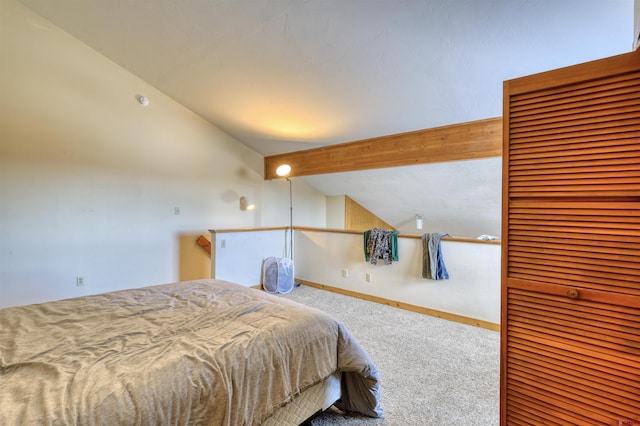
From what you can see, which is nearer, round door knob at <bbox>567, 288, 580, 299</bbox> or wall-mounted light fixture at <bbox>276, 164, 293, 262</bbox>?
round door knob at <bbox>567, 288, 580, 299</bbox>

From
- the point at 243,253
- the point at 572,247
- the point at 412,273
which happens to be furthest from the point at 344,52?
the point at 243,253

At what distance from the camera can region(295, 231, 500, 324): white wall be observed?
3.03 meters

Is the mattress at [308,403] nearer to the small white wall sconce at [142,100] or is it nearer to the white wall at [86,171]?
the white wall at [86,171]

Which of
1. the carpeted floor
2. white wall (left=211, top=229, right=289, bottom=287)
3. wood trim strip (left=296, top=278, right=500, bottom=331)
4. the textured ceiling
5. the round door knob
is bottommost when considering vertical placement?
the carpeted floor

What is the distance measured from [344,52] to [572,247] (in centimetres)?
207

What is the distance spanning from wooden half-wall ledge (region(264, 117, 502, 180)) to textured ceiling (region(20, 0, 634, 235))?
10 cm

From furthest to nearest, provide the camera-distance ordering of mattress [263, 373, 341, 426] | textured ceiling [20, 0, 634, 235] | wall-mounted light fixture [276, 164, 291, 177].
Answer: wall-mounted light fixture [276, 164, 291, 177], textured ceiling [20, 0, 634, 235], mattress [263, 373, 341, 426]

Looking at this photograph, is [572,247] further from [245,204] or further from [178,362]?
[245,204]

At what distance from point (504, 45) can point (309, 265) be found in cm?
372

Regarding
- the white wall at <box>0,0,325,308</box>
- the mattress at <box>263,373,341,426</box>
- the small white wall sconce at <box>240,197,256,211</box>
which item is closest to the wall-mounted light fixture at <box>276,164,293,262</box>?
the small white wall sconce at <box>240,197,256,211</box>

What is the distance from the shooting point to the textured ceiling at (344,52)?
1.71 meters

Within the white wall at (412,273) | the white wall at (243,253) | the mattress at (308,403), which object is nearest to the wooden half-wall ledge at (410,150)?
the white wall at (412,273)

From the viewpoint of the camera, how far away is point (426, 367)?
7.39ft

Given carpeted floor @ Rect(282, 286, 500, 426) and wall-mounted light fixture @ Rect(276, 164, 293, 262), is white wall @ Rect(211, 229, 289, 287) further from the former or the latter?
carpeted floor @ Rect(282, 286, 500, 426)
